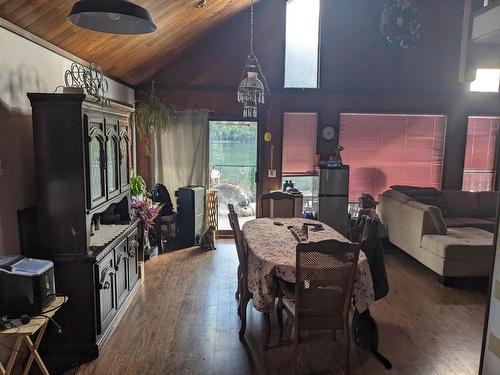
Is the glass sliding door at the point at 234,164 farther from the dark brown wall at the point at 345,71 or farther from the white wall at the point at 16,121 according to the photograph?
the white wall at the point at 16,121

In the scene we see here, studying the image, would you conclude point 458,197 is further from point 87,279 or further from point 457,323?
point 87,279

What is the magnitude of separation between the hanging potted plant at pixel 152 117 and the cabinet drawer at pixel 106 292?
9.41ft

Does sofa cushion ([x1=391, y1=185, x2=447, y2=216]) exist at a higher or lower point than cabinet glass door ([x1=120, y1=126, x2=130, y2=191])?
lower

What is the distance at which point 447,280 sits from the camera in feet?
14.9

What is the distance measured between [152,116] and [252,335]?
3.57 metres

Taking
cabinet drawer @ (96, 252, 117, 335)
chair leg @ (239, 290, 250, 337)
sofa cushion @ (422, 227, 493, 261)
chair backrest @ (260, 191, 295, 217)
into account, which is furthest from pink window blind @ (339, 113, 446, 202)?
cabinet drawer @ (96, 252, 117, 335)

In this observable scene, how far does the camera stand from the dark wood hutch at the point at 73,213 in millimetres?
2779

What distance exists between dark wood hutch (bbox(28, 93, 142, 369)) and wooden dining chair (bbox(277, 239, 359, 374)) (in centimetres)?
152

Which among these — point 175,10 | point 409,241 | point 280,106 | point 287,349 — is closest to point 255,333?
point 287,349

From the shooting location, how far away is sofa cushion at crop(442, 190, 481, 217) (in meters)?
5.94

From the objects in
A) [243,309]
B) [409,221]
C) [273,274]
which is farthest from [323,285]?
[409,221]

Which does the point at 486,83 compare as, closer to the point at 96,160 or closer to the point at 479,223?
the point at 479,223

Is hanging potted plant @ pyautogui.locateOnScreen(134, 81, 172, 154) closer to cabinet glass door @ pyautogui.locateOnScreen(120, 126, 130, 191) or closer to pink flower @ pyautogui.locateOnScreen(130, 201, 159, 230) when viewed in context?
pink flower @ pyautogui.locateOnScreen(130, 201, 159, 230)

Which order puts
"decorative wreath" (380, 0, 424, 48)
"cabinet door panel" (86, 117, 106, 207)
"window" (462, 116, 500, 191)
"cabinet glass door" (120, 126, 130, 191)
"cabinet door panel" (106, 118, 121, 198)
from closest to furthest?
"cabinet door panel" (86, 117, 106, 207)
"cabinet door panel" (106, 118, 121, 198)
"cabinet glass door" (120, 126, 130, 191)
"decorative wreath" (380, 0, 424, 48)
"window" (462, 116, 500, 191)
